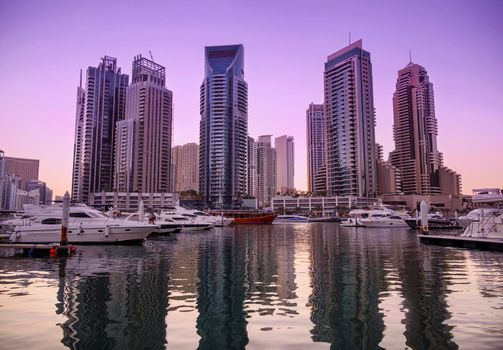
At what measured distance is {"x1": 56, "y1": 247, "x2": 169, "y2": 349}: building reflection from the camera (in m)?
9.81

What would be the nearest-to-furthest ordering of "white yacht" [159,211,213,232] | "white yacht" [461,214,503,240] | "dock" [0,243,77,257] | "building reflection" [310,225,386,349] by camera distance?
"building reflection" [310,225,386,349], "dock" [0,243,77,257], "white yacht" [461,214,503,240], "white yacht" [159,211,213,232]

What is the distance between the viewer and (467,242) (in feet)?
124

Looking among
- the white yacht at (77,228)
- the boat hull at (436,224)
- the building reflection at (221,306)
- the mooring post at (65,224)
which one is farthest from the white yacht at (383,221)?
the mooring post at (65,224)

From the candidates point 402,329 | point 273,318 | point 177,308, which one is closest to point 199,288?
point 177,308

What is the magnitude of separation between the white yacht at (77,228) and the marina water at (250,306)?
13108mm

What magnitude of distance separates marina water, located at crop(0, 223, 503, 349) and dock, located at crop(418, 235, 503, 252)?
1268cm

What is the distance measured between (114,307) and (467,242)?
36.3m

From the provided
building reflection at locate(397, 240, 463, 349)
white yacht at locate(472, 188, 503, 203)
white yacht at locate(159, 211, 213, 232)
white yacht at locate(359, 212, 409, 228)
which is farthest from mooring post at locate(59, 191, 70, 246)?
white yacht at locate(359, 212, 409, 228)

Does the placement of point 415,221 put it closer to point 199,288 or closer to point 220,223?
point 220,223

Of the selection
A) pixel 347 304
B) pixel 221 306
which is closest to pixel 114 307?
pixel 221 306

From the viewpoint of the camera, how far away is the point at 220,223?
9169 centimetres

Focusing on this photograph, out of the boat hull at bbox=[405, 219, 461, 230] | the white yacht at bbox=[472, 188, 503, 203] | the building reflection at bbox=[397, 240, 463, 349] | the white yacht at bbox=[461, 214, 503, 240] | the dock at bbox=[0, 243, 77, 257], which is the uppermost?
the white yacht at bbox=[472, 188, 503, 203]

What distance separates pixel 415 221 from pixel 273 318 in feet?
272

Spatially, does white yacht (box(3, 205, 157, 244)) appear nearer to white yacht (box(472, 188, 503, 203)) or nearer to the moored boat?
white yacht (box(472, 188, 503, 203))
